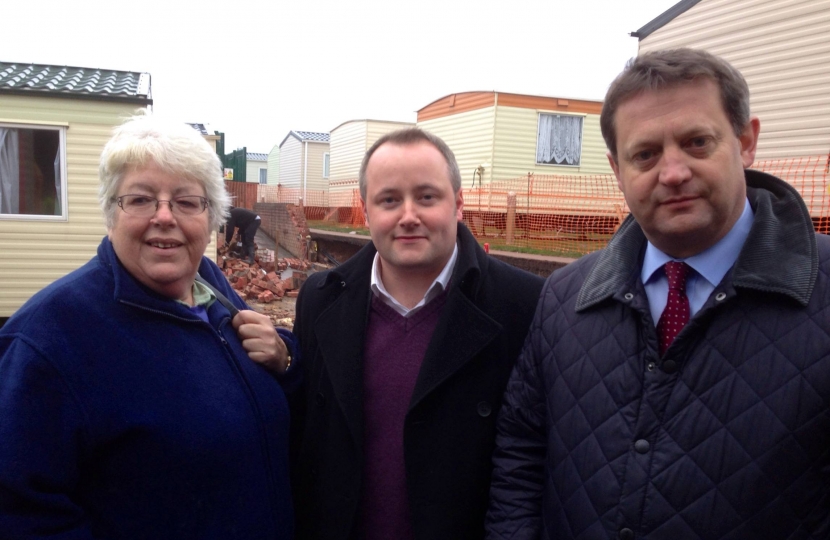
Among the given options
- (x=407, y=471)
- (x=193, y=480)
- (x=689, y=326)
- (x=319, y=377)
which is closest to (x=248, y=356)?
(x=319, y=377)

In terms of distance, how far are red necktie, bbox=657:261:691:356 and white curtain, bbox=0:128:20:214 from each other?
10.0 meters

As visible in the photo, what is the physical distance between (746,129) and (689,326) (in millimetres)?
598

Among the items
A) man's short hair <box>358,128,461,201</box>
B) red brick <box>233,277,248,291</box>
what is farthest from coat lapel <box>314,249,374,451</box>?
red brick <box>233,277,248,291</box>

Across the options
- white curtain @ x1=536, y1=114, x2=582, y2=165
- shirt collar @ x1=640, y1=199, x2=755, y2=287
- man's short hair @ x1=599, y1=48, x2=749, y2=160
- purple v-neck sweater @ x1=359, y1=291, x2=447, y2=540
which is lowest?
purple v-neck sweater @ x1=359, y1=291, x2=447, y2=540

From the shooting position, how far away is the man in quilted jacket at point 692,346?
1.50 metres

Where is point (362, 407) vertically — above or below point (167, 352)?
below

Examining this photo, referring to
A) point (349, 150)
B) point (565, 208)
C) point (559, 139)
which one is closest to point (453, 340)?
point (565, 208)

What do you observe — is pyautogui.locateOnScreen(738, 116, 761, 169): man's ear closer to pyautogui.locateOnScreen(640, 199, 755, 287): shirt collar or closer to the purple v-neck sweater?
pyautogui.locateOnScreen(640, 199, 755, 287): shirt collar

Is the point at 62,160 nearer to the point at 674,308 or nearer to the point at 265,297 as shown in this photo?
the point at 265,297

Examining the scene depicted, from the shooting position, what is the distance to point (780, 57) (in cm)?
1049

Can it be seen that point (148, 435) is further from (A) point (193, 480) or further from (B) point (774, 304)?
(B) point (774, 304)

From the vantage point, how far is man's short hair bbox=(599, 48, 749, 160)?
1672mm

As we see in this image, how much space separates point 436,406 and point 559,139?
17.9m

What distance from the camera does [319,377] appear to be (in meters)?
2.49
